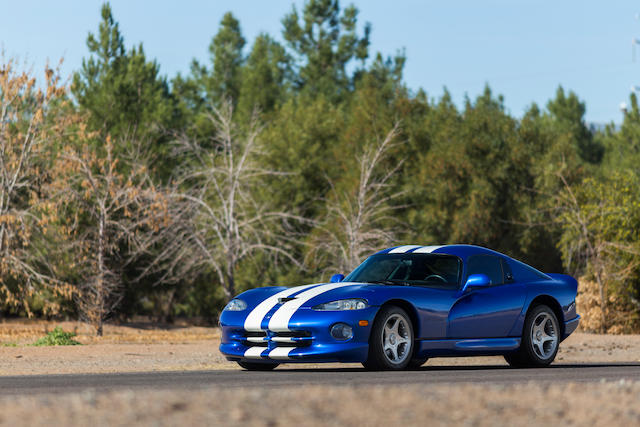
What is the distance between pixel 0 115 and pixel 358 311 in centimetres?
1851

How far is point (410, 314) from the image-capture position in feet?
40.2

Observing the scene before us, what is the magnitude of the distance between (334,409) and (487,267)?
290 inches

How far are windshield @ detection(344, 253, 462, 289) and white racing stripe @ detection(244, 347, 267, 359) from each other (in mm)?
1796

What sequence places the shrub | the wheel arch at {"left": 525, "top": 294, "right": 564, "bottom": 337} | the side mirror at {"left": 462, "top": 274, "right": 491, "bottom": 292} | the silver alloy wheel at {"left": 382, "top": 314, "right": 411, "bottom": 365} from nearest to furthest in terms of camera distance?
the silver alloy wheel at {"left": 382, "top": 314, "right": 411, "bottom": 365} < the side mirror at {"left": 462, "top": 274, "right": 491, "bottom": 292} < the wheel arch at {"left": 525, "top": 294, "right": 564, "bottom": 337} < the shrub

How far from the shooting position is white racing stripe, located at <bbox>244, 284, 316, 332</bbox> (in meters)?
12.1

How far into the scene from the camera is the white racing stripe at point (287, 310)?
38.7 feet

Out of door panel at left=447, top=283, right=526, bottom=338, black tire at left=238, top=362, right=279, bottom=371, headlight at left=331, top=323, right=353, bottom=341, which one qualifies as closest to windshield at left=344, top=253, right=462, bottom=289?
door panel at left=447, top=283, right=526, bottom=338

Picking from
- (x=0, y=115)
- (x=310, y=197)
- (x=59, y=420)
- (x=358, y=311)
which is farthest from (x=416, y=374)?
(x=310, y=197)

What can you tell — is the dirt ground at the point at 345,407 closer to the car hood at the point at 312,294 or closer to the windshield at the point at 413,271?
the car hood at the point at 312,294

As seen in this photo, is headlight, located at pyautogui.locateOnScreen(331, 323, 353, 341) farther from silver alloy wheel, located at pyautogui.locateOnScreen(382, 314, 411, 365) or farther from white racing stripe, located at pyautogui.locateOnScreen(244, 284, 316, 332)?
white racing stripe, located at pyautogui.locateOnScreen(244, 284, 316, 332)

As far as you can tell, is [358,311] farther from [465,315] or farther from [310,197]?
[310,197]

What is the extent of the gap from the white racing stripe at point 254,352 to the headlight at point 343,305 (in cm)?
83

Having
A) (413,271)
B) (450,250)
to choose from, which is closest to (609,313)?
(450,250)

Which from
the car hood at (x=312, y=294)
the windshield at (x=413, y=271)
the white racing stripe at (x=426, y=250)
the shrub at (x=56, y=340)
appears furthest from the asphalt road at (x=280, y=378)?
the shrub at (x=56, y=340)
